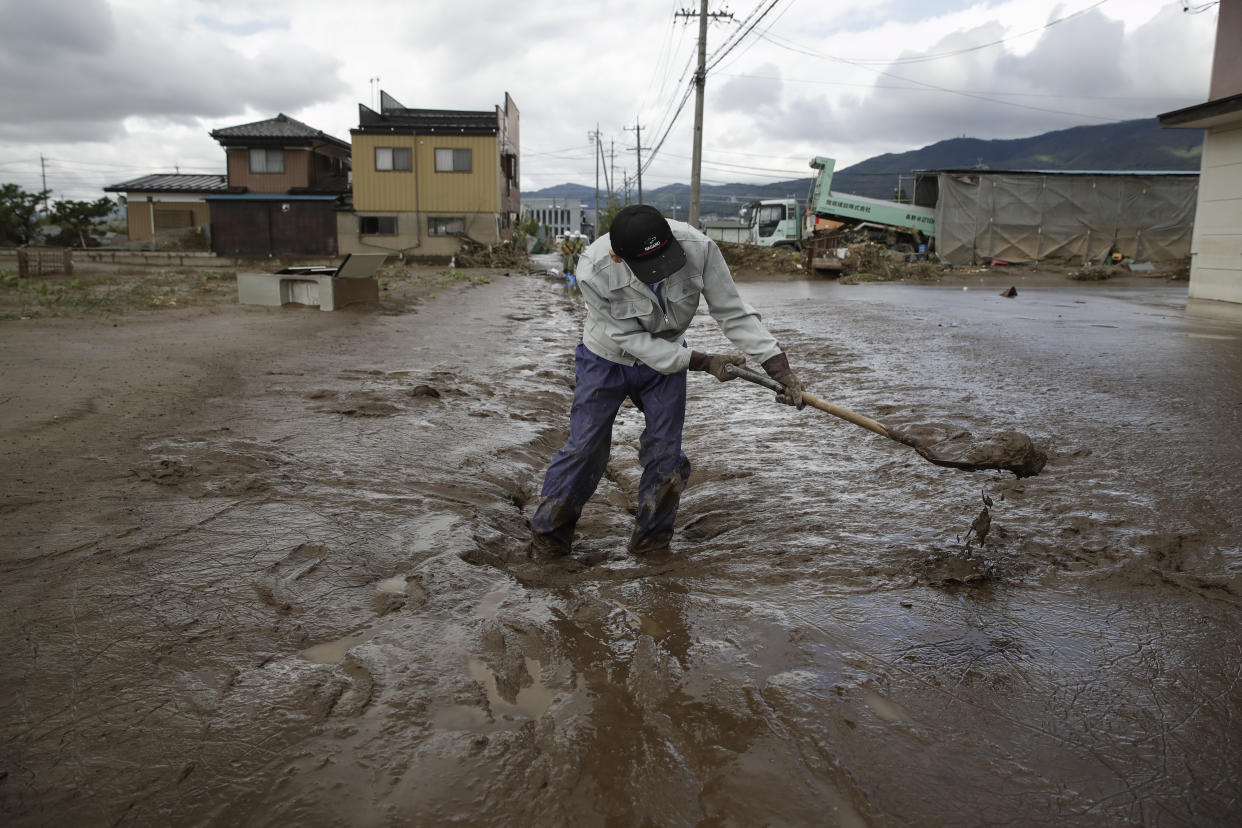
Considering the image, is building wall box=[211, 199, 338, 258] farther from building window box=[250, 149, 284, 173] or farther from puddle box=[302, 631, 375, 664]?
puddle box=[302, 631, 375, 664]

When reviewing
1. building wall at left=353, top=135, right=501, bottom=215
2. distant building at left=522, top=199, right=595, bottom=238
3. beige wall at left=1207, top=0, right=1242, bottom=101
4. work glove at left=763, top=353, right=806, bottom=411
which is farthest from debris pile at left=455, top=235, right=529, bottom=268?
distant building at left=522, top=199, right=595, bottom=238

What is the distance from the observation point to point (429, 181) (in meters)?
29.6

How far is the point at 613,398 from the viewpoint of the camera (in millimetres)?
3523

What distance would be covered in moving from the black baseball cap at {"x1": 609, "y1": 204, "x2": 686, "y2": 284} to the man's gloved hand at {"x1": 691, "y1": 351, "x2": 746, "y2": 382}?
39 centimetres

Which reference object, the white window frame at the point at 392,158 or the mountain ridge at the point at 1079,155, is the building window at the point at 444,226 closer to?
the white window frame at the point at 392,158

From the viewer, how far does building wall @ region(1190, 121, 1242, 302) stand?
12969mm

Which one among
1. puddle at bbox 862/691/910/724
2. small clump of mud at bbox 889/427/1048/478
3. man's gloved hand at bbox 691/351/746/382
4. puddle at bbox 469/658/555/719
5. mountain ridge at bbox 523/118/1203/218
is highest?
mountain ridge at bbox 523/118/1203/218

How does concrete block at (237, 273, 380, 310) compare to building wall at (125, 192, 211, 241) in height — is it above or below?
below

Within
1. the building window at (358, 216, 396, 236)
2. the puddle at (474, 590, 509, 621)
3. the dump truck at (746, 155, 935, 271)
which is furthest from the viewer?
the building window at (358, 216, 396, 236)

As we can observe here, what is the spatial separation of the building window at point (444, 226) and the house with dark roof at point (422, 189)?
0.12ft

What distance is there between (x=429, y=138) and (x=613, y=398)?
1124 inches

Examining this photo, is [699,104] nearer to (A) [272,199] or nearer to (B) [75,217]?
(A) [272,199]

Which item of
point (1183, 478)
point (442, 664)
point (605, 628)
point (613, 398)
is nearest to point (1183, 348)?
point (1183, 478)

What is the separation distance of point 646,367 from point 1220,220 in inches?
563
